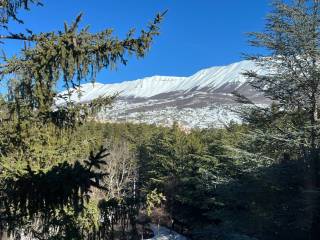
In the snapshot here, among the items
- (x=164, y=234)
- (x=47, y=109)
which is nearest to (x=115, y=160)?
(x=164, y=234)

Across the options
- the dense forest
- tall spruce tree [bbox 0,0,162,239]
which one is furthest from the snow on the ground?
tall spruce tree [bbox 0,0,162,239]

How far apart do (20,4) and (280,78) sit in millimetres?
12698

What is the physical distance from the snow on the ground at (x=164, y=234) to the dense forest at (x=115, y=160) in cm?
77

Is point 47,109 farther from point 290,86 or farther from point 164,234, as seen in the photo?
A: point 164,234

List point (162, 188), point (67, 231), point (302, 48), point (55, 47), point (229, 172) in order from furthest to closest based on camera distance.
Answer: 1. point (162, 188)
2. point (229, 172)
3. point (302, 48)
4. point (67, 231)
5. point (55, 47)

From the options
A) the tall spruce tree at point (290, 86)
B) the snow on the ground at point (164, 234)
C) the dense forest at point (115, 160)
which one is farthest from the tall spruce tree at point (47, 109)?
the snow on the ground at point (164, 234)

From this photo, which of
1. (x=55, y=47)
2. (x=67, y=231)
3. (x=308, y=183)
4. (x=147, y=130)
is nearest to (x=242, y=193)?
(x=308, y=183)

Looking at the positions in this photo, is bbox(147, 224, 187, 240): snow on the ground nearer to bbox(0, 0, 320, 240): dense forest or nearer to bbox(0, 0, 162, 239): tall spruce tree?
bbox(0, 0, 320, 240): dense forest

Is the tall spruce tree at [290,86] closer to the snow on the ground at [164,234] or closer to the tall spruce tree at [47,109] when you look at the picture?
the tall spruce tree at [47,109]

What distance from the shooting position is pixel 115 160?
40.0 m

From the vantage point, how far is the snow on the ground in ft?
113

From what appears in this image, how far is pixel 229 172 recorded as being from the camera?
20.2 m

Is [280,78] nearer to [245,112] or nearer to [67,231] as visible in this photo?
[245,112]

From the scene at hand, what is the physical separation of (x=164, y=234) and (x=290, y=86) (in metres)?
22.9
